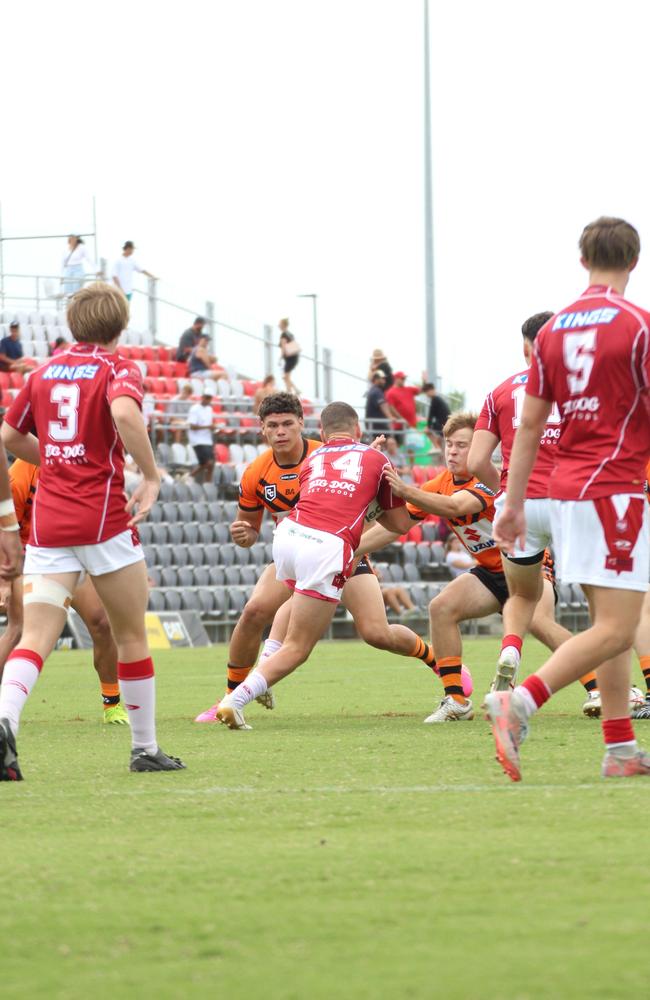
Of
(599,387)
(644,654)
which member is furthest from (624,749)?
(644,654)

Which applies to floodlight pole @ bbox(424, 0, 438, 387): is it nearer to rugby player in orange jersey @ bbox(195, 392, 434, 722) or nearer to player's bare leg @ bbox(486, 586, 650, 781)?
rugby player in orange jersey @ bbox(195, 392, 434, 722)

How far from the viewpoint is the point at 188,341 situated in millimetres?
31469

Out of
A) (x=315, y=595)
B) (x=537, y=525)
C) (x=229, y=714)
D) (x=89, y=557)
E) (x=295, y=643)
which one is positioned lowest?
(x=229, y=714)

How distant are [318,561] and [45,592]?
253 cm

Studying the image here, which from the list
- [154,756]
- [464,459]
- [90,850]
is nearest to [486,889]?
[90,850]

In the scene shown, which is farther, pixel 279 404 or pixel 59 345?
pixel 59 345

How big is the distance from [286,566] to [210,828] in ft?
13.7

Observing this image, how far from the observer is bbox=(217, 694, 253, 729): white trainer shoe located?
9.27m

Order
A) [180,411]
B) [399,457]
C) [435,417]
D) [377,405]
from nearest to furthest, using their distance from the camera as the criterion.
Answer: [180,411] → [399,457] → [377,405] → [435,417]

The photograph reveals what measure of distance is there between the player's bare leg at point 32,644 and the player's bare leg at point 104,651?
354 centimetres

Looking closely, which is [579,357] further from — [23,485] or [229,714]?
[23,485]

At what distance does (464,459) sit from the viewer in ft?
34.0

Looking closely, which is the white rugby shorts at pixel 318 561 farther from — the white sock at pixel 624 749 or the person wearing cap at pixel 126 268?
the person wearing cap at pixel 126 268

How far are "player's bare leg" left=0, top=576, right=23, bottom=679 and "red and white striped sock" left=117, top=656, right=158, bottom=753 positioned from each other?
1.67 m
